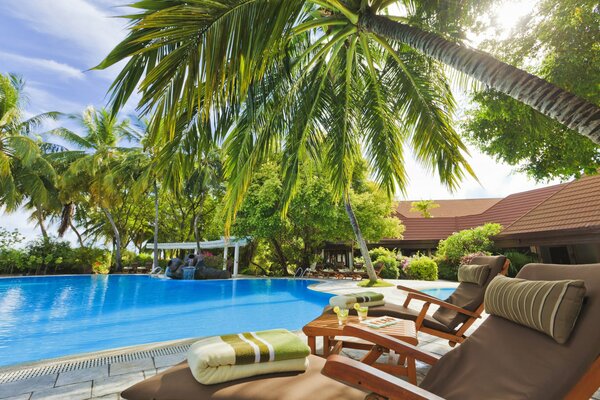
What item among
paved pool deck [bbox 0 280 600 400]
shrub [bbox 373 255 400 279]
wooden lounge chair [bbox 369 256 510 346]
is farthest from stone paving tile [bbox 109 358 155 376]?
shrub [bbox 373 255 400 279]

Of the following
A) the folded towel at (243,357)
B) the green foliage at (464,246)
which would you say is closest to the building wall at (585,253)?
the green foliage at (464,246)

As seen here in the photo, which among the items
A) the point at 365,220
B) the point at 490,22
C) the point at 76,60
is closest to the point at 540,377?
the point at 490,22

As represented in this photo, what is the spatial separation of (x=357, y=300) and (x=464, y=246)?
13.0m

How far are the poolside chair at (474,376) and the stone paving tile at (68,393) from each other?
124 cm

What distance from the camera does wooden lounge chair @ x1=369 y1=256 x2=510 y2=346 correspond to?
316 cm

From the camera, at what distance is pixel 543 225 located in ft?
40.0

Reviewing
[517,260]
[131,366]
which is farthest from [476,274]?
[517,260]

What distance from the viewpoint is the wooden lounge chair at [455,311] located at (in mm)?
3162

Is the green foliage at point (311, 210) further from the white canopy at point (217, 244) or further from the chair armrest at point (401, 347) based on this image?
the chair armrest at point (401, 347)

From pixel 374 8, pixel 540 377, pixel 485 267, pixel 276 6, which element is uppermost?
pixel 374 8

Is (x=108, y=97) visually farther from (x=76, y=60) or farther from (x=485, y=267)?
(x=76, y=60)

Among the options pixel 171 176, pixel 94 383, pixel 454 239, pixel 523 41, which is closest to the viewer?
pixel 94 383

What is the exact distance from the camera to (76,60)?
415 inches

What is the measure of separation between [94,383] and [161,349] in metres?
0.92
